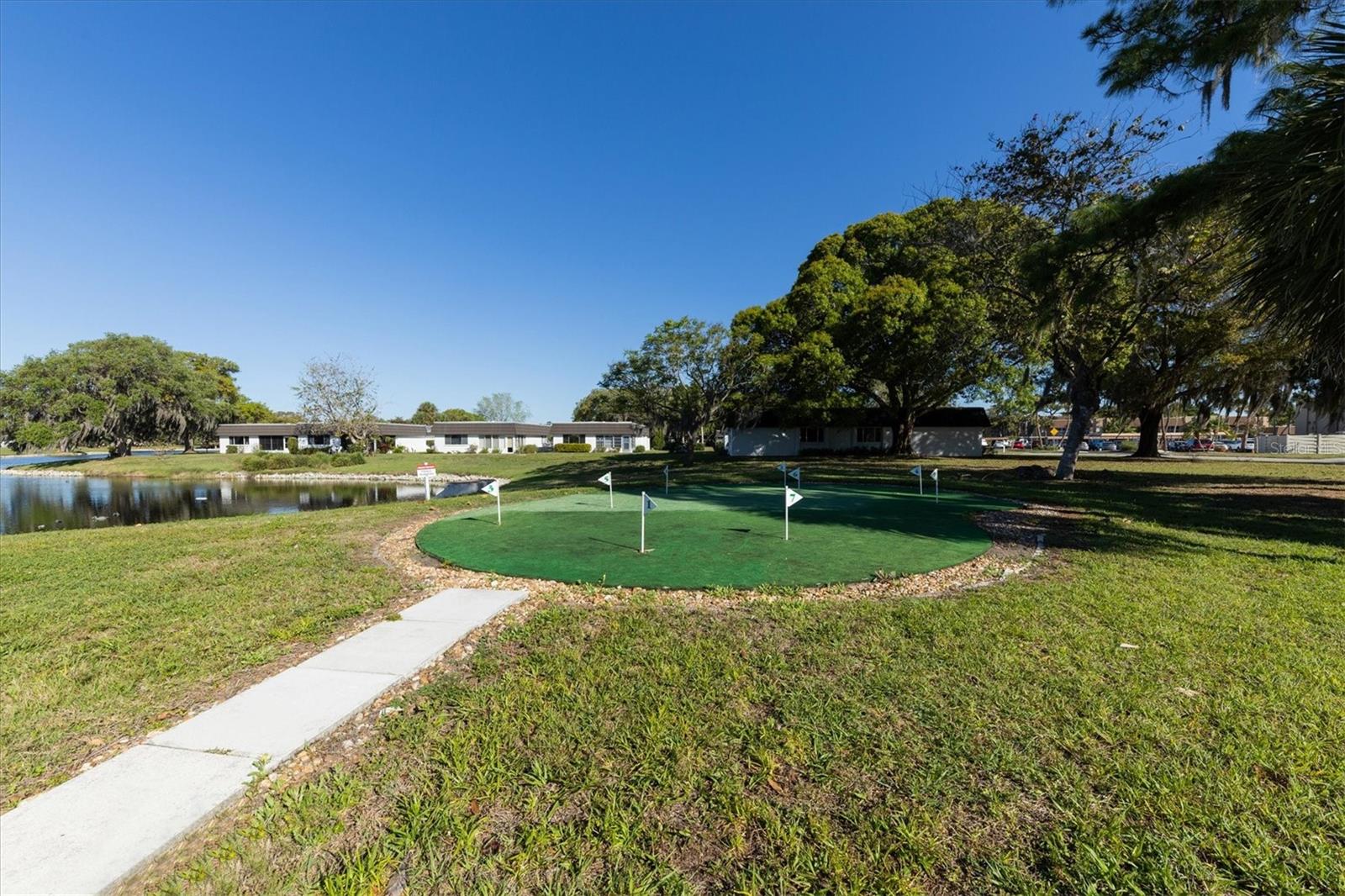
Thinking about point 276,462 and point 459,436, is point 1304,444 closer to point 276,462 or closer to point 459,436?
point 459,436

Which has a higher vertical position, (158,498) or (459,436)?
(459,436)

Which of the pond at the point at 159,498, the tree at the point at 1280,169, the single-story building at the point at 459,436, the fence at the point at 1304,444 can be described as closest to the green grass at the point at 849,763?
the tree at the point at 1280,169

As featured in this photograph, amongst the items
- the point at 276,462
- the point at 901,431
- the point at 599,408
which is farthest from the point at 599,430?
the point at 901,431

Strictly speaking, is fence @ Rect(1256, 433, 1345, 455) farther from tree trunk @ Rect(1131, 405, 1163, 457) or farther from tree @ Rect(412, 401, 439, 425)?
tree @ Rect(412, 401, 439, 425)

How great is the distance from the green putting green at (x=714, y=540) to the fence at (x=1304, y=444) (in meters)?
49.5

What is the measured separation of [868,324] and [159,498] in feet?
112

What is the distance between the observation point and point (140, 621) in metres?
4.68

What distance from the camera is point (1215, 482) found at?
15727 mm

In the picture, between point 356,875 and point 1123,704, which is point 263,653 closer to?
point 356,875

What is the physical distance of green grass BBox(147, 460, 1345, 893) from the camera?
202 centimetres

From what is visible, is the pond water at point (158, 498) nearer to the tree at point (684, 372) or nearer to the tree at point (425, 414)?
the tree at point (684, 372)

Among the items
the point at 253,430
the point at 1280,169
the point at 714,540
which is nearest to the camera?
the point at 1280,169

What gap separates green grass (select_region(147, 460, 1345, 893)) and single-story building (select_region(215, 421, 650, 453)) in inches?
2003

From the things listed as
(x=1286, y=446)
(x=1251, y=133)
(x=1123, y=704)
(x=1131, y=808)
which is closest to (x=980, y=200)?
(x=1251, y=133)
